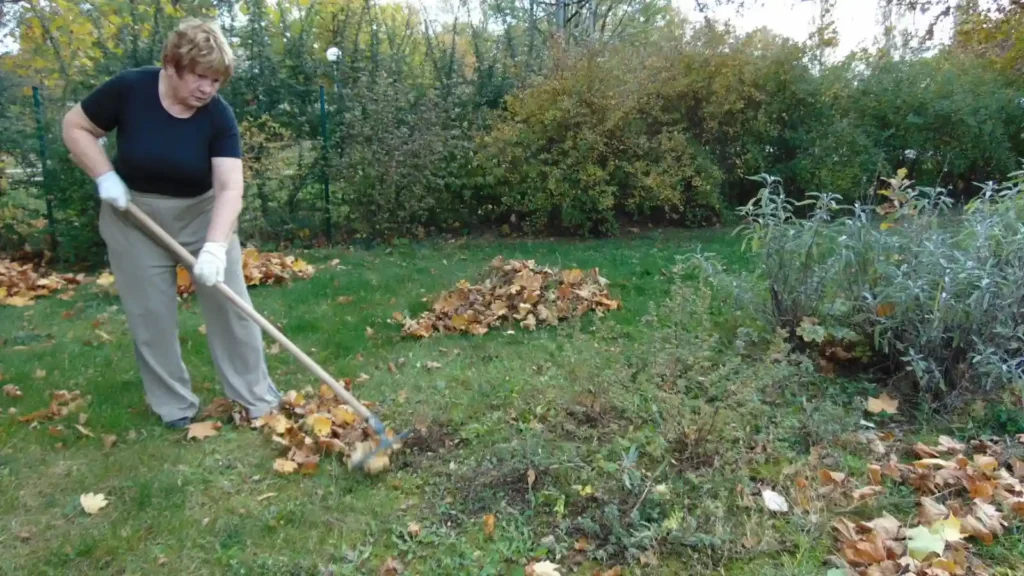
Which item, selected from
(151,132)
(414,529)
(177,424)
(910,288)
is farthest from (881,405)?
(151,132)

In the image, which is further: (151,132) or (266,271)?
(266,271)

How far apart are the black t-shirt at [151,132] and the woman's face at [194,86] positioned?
0.36ft

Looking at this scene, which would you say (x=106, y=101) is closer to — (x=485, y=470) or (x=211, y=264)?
(x=211, y=264)

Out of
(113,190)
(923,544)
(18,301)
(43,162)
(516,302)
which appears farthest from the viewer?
(43,162)

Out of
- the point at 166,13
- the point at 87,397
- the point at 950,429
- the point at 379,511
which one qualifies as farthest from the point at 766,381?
the point at 166,13

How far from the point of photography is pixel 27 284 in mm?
6262

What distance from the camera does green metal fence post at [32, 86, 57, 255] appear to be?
7.31 metres

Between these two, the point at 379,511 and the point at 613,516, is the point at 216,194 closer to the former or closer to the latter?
the point at 379,511

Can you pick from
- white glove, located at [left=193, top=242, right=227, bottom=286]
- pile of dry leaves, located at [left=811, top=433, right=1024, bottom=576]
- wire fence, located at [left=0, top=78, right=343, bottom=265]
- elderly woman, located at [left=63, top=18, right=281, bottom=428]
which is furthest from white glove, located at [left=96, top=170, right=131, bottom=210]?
wire fence, located at [left=0, top=78, right=343, bottom=265]

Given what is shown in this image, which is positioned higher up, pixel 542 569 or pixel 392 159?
pixel 392 159

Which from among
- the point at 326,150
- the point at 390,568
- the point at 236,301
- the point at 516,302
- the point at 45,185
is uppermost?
the point at 326,150

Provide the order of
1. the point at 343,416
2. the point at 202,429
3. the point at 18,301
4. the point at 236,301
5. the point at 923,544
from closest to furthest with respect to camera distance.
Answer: the point at 923,544 → the point at 236,301 → the point at 343,416 → the point at 202,429 → the point at 18,301

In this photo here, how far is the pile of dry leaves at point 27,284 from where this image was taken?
5.98 m

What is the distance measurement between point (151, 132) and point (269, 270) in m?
3.34
